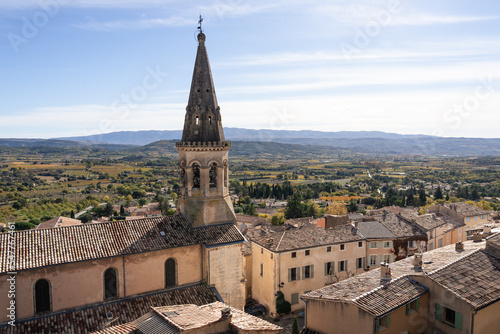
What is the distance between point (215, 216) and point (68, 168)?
194m

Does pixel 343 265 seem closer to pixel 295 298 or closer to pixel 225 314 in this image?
pixel 295 298

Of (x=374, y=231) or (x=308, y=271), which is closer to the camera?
(x=308, y=271)

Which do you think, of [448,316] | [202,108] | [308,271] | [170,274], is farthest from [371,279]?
[308,271]

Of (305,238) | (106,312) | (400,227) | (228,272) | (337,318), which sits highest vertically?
(228,272)

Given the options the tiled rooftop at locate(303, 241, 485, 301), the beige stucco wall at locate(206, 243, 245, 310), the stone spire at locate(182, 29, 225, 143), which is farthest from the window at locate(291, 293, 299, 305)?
the stone spire at locate(182, 29, 225, 143)

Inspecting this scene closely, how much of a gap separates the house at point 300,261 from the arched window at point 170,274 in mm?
13604

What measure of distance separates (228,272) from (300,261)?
13.8 m

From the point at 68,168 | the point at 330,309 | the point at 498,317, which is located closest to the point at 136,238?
the point at 330,309

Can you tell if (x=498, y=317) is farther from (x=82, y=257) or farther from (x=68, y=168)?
(x=68, y=168)

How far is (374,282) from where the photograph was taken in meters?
21.4

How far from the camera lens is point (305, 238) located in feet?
124

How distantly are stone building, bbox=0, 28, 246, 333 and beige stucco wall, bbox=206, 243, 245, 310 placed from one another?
6cm

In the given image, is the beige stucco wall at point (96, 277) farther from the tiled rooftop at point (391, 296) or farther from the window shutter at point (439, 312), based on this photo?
the window shutter at point (439, 312)

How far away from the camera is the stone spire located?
25.1m
